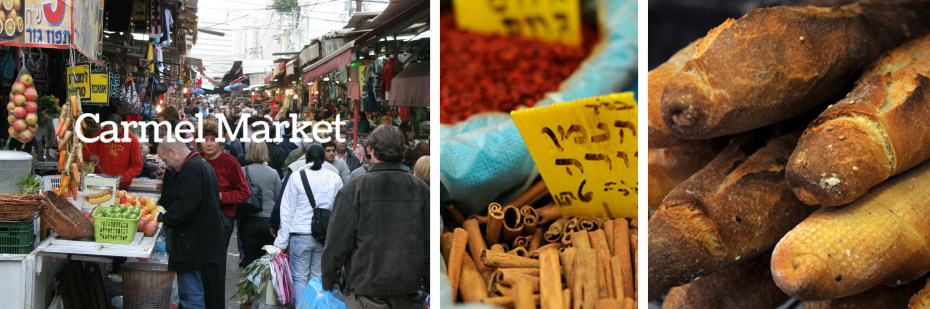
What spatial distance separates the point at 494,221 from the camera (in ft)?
8.28

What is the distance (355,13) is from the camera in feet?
16.6

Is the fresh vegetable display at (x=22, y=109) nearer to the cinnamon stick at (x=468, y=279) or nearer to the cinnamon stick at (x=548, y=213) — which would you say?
the cinnamon stick at (x=468, y=279)

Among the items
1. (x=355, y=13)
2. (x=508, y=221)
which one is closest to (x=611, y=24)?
(x=508, y=221)

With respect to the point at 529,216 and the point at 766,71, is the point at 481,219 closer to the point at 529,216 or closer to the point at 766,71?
the point at 529,216

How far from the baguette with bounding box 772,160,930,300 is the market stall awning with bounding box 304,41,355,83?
11.5 feet

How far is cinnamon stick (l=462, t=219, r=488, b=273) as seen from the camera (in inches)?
99.9

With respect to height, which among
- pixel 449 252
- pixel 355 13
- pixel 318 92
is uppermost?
pixel 355 13

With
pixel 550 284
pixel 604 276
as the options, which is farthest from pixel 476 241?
pixel 604 276

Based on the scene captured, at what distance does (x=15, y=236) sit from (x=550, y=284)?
9.96 feet

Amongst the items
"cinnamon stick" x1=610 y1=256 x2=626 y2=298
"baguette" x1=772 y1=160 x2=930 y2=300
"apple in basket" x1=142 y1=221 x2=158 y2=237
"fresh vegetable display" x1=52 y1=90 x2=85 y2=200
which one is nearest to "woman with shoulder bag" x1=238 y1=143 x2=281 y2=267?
"apple in basket" x1=142 y1=221 x2=158 y2=237

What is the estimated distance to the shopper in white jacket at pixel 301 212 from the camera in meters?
4.81

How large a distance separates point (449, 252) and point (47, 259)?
3.02 meters

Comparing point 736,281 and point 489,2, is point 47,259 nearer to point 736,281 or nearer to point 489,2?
point 489,2

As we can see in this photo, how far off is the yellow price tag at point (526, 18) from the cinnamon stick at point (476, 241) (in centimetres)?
65
